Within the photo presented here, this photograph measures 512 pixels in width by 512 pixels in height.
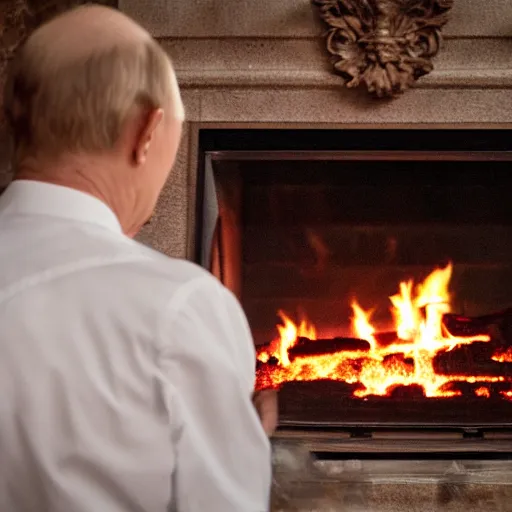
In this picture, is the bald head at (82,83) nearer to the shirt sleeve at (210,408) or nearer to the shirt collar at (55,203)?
the shirt collar at (55,203)

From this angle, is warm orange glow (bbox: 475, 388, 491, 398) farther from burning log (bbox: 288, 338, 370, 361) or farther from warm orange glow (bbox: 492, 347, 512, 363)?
burning log (bbox: 288, 338, 370, 361)

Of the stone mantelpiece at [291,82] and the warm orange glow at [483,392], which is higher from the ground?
the stone mantelpiece at [291,82]

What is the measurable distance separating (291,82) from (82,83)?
146 centimetres

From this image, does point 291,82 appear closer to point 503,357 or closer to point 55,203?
point 503,357

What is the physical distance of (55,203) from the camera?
61cm

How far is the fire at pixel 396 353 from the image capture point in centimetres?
201

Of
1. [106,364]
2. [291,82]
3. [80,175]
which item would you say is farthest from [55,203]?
[291,82]

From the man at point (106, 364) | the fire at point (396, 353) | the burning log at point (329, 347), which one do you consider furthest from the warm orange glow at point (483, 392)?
the man at point (106, 364)

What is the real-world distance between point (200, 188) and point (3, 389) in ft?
5.07

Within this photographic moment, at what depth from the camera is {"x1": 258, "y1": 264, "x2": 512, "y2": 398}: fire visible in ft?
6.61

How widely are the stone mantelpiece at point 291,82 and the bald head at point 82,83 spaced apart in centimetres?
136

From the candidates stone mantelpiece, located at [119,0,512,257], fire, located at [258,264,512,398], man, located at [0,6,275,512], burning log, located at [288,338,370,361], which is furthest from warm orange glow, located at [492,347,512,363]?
man, located at [0,6,275,512]

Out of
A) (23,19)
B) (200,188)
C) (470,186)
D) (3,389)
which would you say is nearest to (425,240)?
(470,186)

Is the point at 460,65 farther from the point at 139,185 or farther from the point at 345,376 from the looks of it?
the point at 139,185
